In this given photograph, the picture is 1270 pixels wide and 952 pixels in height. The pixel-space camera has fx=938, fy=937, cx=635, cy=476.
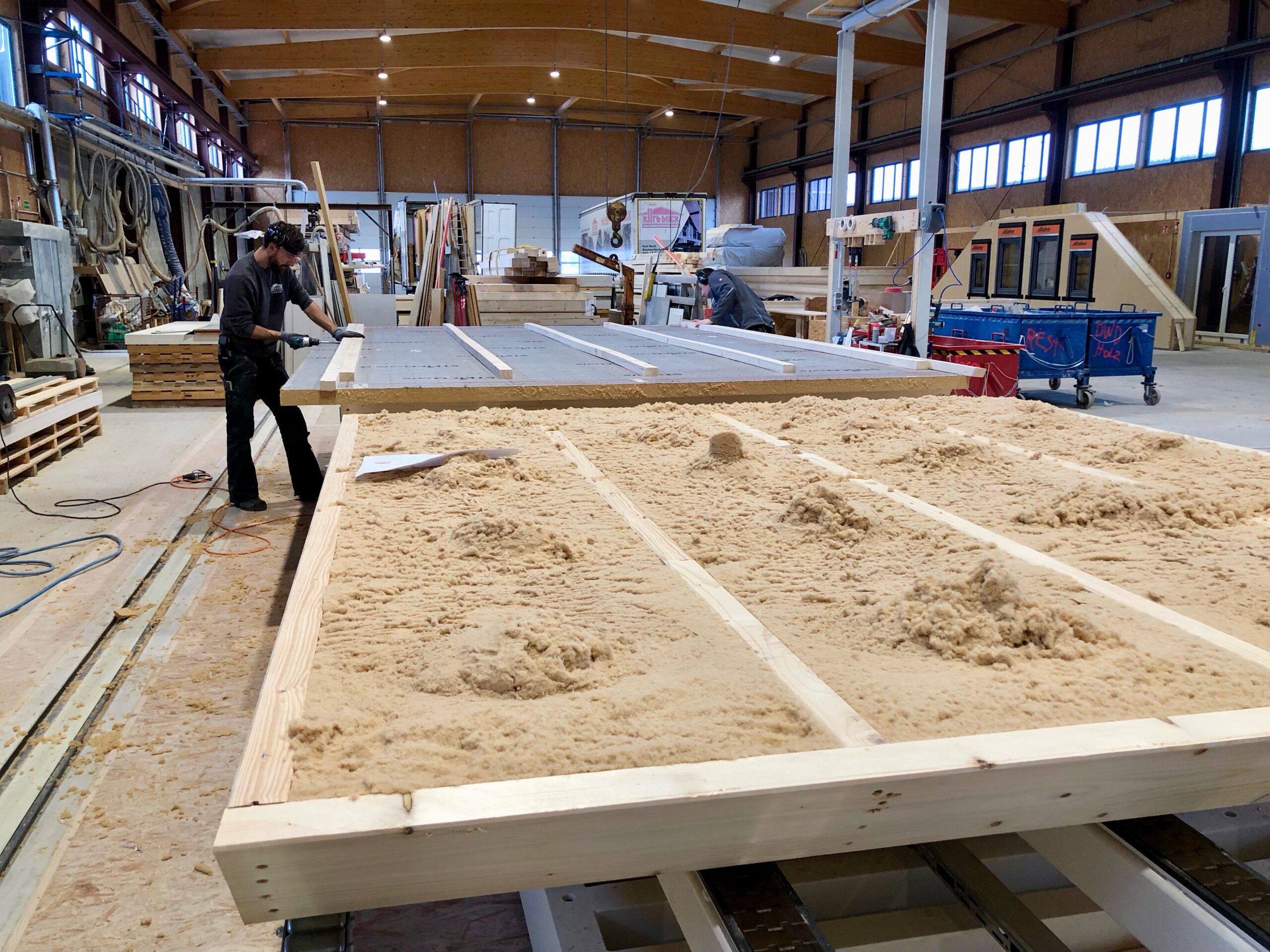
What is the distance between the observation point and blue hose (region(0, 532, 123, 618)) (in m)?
4.35

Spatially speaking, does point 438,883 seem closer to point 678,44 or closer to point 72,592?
point 72,592

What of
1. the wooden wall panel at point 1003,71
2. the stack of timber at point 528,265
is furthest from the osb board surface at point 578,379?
the wooden wall panel at point 1003,71

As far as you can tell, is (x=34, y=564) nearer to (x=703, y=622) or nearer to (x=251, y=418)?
(x=251, y=418)

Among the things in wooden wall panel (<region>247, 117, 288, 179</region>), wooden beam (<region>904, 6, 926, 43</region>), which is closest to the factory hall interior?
wooden beam (<region>904, 6, 926, 43</region>)

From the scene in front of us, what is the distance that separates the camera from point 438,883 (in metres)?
1.23

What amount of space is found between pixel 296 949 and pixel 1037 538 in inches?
74.4

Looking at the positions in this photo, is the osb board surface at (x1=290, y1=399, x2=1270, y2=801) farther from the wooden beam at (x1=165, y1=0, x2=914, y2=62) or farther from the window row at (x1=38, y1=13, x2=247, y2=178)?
the wooden beam at (x1=165, y1=0, x2=914, y2=62)

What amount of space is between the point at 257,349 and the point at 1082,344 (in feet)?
26.1

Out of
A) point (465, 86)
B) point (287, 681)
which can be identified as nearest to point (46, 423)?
point (287, 681)

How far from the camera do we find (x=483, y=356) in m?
5.37

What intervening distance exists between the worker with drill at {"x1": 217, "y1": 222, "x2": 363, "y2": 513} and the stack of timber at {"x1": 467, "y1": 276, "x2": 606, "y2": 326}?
4.70 m

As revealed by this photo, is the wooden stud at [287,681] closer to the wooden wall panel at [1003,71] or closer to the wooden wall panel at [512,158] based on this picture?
the wooden wall panel at [1003,71]

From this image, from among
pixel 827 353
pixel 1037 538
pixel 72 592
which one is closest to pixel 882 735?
pixel 1037 538

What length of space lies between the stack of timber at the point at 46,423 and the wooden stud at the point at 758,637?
5.15 m
